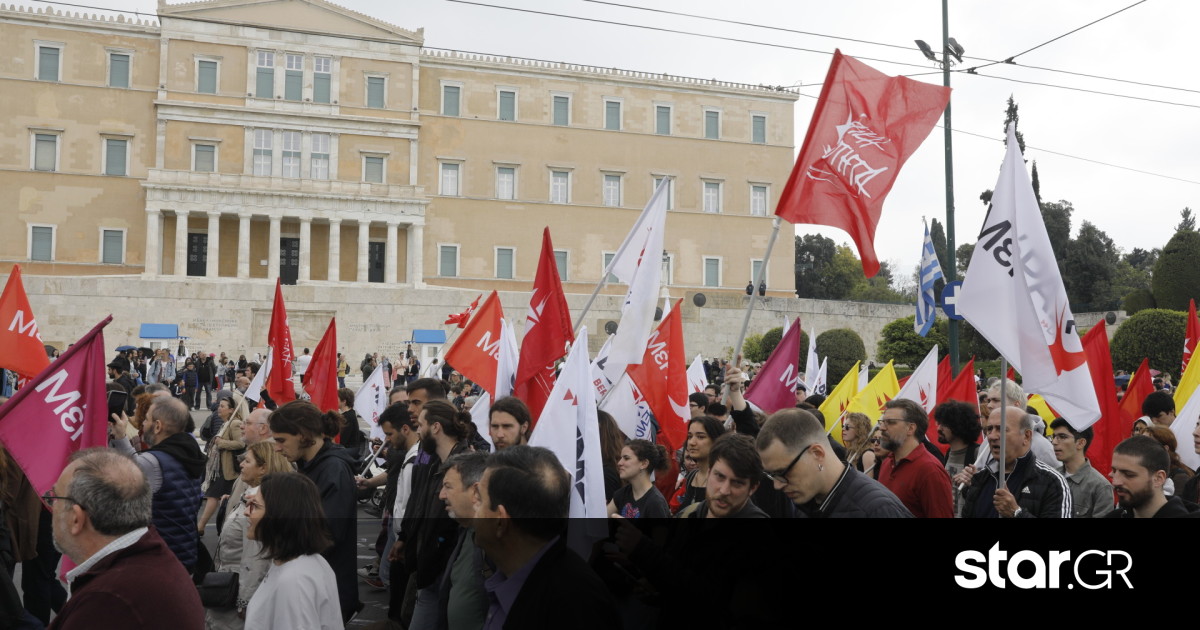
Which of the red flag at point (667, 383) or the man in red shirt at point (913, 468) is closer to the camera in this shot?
the man in red shirt at point (913, 468)

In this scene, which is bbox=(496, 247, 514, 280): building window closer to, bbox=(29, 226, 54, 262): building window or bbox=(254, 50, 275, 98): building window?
bbox=(254, 50, 275, 98): building window

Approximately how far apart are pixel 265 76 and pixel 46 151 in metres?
8.72

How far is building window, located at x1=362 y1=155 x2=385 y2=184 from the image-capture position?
4316 centimetres

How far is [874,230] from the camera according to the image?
5715 mm

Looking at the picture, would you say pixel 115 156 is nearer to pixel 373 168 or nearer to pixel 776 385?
pixel 373 168

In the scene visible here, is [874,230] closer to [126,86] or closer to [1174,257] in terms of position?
[1174,257]

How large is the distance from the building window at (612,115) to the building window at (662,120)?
1.81m

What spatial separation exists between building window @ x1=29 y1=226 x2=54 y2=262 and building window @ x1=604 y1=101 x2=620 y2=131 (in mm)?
22866

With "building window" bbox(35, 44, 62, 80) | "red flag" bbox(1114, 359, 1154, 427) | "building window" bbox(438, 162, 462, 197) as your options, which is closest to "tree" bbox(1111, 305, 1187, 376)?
"red flag" bbox(1114, 359, 1154, 427)

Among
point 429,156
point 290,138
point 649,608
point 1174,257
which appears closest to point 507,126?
point 429,156

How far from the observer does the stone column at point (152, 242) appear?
39203 mm

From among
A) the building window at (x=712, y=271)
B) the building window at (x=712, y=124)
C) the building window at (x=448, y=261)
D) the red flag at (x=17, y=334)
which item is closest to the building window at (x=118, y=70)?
the building window at (x=448, y=261)

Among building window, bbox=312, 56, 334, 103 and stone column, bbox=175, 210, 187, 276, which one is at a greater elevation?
building window, bbox=312, 56, 334, 103

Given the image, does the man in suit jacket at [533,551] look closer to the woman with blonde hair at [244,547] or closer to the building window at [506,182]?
the woman with blonde hair at [244,547]
